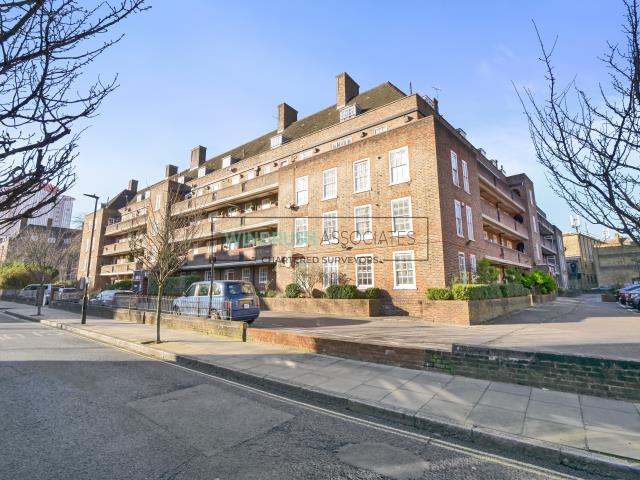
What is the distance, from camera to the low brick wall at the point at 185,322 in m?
11.0

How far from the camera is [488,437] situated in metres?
3.95

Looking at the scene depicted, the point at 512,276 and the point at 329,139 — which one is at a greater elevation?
the point at 329,139

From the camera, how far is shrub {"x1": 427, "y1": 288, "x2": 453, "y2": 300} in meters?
14.2

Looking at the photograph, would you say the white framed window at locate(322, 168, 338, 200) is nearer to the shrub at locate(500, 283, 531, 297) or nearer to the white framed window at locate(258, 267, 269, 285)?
the white framed window at locate(258, 267, 269, 285)

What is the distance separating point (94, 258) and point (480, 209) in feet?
161

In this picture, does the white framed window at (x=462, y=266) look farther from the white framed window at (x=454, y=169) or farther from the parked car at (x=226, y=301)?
the parked car at (x=226, y=301)

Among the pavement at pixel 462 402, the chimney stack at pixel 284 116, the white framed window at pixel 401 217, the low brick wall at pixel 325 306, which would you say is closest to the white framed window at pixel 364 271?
the low brick wall at pixel 325 306

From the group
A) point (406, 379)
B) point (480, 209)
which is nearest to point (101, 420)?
point (406, 379)

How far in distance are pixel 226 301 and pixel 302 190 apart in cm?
1266

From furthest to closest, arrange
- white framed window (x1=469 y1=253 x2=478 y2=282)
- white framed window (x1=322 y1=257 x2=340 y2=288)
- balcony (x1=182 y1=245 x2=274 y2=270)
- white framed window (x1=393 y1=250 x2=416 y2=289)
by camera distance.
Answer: balcony (x1=182 y1=245 x2=274 y2=270) → white framed window (x1=322 y1=257 x2=340 y2=288) → white framed window (x1=469 y1=253 x2=478 y2=282) → white framed window (x1=393 y1=250 x2=416 y2=289)

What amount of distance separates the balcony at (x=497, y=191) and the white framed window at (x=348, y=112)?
11.0 metres

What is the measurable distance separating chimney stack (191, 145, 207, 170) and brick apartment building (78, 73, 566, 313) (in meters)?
8.27

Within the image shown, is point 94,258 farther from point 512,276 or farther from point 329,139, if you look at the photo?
point 512,276

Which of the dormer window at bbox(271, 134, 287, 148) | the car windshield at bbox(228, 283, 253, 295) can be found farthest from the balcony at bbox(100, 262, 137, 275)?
the car windshield at bbox(228, 283, 253, 295)
